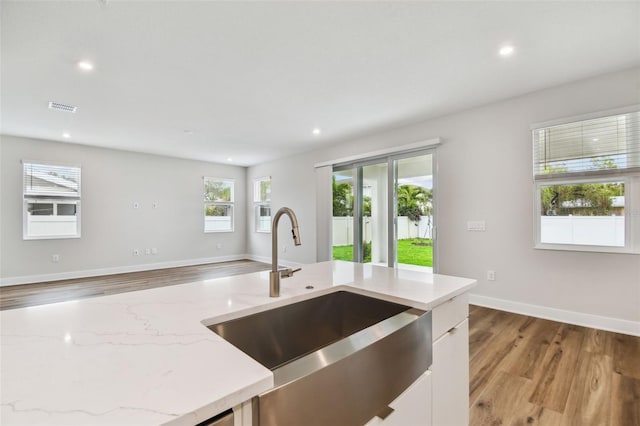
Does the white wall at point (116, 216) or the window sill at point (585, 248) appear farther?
the white wall at point (116, 216)

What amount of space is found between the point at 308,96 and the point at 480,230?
9.19 ft

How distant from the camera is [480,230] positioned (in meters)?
3.67

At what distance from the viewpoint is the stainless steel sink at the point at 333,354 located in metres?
0.63

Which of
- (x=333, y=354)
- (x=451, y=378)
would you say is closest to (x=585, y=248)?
(x=451, y=378)

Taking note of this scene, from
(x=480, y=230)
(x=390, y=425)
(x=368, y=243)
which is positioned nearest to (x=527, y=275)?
(x=480, y=230)

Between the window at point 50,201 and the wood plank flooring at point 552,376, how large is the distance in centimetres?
690

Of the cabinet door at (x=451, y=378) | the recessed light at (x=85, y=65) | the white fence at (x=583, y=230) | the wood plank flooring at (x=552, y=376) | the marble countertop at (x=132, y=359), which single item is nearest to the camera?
the marble countertop at (x=132, y=359)

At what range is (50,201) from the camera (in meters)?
5.23

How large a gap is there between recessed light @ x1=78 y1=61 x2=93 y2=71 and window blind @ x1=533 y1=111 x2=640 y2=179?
188 inches

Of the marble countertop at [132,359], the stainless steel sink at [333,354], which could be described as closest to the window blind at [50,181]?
the marble countertop at [132,359]

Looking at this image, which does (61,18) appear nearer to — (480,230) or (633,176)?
(480,230)

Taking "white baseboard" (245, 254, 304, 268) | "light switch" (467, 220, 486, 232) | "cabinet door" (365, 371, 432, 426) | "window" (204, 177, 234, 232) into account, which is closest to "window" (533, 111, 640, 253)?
"light switch" (467, 220, 486, 232)

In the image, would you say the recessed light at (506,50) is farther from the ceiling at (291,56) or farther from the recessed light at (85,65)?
the recessed light at (85,65)

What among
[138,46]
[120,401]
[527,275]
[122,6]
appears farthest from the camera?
[527,275]
